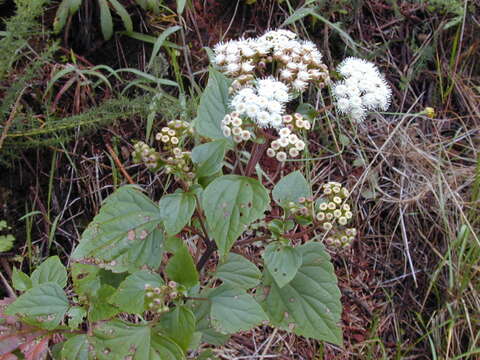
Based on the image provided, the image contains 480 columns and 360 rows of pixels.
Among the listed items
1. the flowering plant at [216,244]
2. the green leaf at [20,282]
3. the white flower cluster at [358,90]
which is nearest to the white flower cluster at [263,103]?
the flowering plant at [216,244]

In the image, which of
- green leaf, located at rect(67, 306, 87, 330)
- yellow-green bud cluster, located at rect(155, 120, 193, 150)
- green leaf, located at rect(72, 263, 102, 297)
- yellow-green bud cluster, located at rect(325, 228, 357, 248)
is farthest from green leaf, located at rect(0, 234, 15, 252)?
yellow-green bud cluster, located at rect(325, 228, 357, 248)

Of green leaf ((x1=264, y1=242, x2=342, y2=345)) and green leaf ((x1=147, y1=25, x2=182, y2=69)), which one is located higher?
green leaf ((x1=147, y1=25, x2=182, y2=69))

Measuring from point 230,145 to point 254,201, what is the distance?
313 millimetres

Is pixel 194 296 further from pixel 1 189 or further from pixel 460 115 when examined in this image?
pixel 460 115

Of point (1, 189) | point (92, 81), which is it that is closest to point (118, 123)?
point (92, 81)

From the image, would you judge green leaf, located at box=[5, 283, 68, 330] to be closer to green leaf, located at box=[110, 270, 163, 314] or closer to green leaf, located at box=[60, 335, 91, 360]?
green leaf, located at box=[60, 335, 91, 360]

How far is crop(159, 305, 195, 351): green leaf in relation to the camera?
179 centimetres

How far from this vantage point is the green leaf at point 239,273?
198cm

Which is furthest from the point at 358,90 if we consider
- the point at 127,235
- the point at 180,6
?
the point at 180,6

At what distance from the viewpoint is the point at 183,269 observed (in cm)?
183

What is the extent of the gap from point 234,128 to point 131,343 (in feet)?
2.94

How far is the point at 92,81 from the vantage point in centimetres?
319

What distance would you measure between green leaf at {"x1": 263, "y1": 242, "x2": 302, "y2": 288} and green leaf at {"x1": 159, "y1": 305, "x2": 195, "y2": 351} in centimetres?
34

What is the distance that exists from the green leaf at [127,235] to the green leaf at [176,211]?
0.17m
